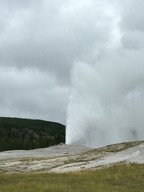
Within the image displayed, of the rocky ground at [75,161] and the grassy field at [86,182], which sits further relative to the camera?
the rocky ground at [75,161]

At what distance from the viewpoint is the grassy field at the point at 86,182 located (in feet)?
67.0

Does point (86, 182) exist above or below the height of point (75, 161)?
below

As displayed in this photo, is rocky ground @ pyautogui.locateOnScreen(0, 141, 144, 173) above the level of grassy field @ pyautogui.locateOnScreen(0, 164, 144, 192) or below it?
above

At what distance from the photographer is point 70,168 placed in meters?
38.0

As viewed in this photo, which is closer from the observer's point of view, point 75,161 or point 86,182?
point 86,182

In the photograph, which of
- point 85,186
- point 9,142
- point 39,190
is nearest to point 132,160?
Answer: point 85,186

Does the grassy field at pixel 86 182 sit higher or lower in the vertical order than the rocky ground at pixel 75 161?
lower

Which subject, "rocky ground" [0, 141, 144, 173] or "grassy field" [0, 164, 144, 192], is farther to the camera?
"rocky ground" [0, 141, 144, 173]

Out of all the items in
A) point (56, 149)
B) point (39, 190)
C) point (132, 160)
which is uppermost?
point (56, 149)

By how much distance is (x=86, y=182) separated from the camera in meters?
24.0

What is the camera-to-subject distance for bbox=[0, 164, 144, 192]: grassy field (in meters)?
20.4

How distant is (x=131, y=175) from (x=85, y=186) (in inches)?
295

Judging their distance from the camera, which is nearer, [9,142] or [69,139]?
[69,139]

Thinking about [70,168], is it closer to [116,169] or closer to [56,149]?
[116,169]
